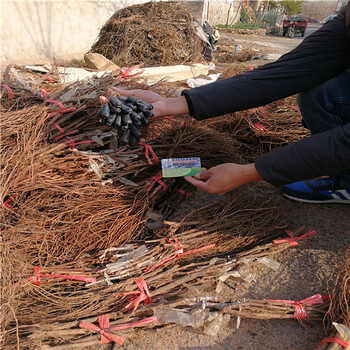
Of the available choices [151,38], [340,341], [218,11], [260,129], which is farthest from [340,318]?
[218,11]

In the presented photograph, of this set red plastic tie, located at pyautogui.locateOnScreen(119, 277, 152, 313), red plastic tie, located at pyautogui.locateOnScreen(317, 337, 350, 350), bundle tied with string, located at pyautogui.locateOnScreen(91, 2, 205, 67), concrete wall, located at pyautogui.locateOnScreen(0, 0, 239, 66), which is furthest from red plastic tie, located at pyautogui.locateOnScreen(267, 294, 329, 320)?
concrete wall, located at pyautogui.locateOnScreen(0, 0, 239, 66)

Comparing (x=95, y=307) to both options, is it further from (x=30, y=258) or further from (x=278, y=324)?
(x=278, y=324)

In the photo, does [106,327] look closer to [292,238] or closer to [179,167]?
[179,167]

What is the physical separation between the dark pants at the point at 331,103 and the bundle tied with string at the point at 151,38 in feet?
14.4

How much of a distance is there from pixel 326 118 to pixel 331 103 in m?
0.10

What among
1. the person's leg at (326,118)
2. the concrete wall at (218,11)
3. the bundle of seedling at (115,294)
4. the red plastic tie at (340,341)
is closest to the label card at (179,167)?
the bundle of seedling at (115,294)

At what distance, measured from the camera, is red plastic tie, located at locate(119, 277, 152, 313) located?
1.39 m

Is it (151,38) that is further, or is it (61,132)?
(151,38)

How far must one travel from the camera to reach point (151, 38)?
20.0 ft

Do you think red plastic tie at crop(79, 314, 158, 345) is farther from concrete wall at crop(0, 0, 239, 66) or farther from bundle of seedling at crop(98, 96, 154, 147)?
concrete wall at crop(0, 0, 239, 66)

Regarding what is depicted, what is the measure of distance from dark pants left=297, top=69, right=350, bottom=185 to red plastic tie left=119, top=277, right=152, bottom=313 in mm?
1553

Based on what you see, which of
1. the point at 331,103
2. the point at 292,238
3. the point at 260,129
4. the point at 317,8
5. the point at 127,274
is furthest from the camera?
the point at 317,8

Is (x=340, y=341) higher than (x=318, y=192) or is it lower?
lower

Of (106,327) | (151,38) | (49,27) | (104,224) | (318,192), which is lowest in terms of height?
(106,327)
